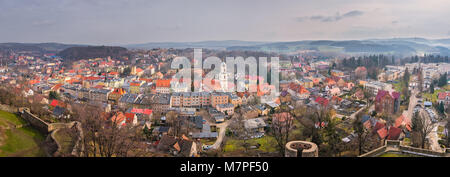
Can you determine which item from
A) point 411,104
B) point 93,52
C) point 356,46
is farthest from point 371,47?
point 93,52

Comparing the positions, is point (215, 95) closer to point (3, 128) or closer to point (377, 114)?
point (377, 114)

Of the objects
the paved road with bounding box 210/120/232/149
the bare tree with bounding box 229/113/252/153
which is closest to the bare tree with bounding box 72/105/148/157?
the paved road with bounding box 210/120/232/149

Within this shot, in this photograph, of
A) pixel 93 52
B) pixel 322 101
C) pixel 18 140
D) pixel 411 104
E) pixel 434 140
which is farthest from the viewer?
pixel 93 52

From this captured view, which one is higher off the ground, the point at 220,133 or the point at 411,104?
the point at 411,104

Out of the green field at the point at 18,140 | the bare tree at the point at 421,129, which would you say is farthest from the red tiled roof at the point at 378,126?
the green field at the point at 18,140

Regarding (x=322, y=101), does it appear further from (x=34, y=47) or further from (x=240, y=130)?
(x=34, y=47)

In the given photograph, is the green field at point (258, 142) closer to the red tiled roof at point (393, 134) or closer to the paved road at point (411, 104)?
the red tiled roof at point (393, 134)

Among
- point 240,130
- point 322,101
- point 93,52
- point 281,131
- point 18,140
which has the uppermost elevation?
point 93,52
